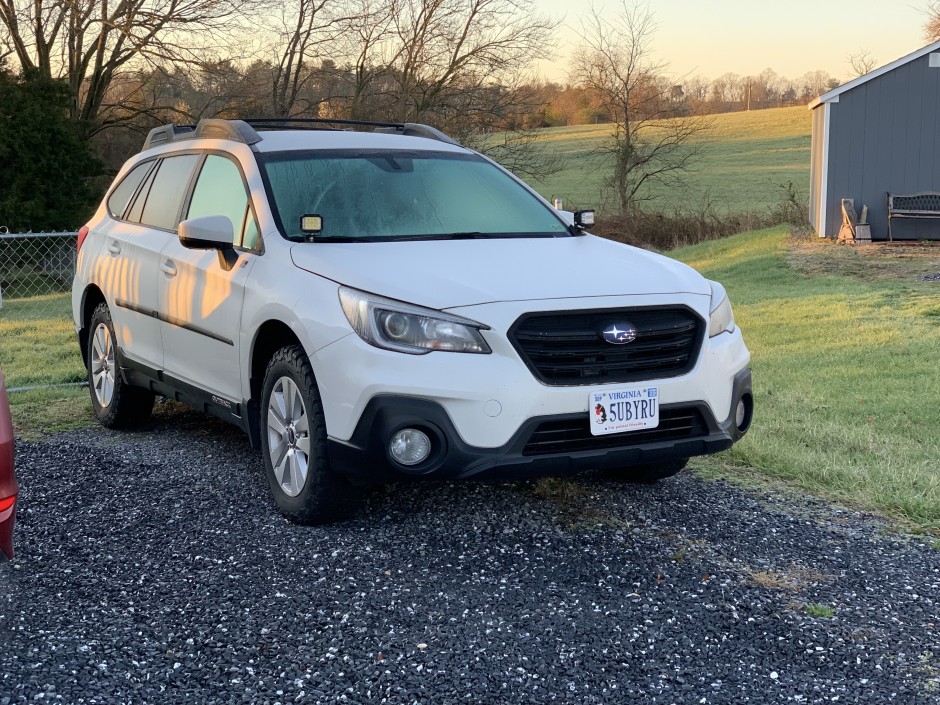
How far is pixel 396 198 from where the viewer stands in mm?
5312

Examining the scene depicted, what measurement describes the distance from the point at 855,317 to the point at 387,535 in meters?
9.08

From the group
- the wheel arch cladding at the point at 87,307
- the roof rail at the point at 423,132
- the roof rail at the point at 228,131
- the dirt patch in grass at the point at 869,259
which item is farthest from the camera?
the dirt patch in grass at the point at 869,259

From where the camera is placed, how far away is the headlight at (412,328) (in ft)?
13.4

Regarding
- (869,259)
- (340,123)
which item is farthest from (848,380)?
(869,259)

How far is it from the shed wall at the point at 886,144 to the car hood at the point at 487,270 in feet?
55.9

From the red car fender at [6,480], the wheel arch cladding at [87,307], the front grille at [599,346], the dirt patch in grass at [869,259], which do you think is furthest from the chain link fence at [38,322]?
the dirt patch in grass at [869,259]

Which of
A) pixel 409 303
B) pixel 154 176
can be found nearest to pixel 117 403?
pixel 154 176

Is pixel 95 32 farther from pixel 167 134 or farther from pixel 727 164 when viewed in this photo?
pixel 727 164

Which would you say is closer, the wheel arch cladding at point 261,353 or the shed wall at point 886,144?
the wheel arch cladding at point 261,353

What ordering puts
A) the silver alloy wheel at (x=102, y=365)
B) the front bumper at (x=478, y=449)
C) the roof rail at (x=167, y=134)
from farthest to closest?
the silver alloy wheel at (x=102, y=365)
the roof rail at (x=167, y=134)
the front bumper at (x=478, y=449)

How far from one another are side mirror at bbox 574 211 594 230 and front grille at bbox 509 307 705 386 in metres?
1.32

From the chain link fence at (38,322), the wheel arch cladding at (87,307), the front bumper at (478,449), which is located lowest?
the chain link fence at (38,322)

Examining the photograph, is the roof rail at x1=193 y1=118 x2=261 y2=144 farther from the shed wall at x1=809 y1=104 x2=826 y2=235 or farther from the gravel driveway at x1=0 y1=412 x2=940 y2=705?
the shed wall at x1=809 y1=104 x2=826 y2=235

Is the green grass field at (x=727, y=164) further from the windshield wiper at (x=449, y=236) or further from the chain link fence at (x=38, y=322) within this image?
the windshield wiper at (x=449, y=236)
